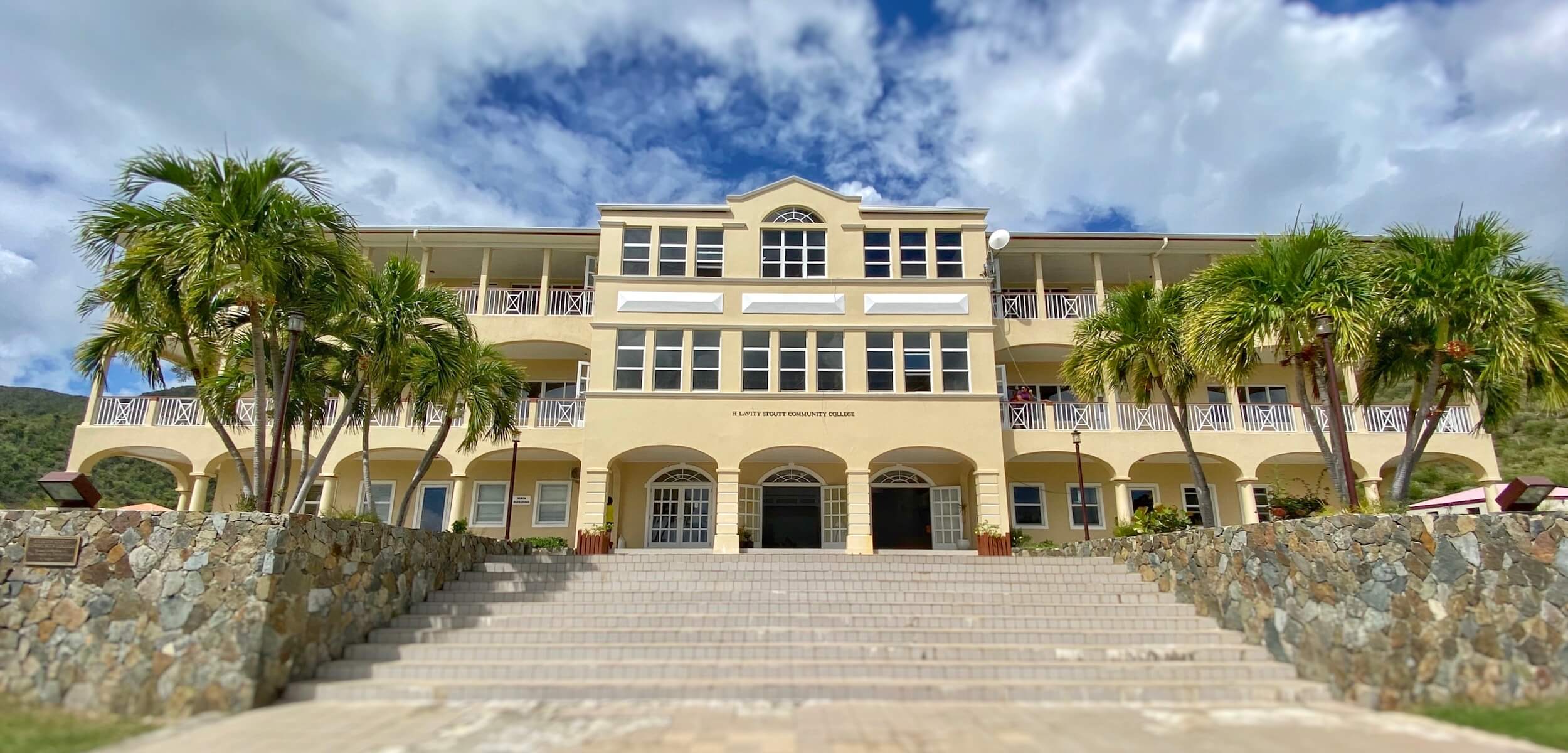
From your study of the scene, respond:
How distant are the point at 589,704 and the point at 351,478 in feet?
58.9

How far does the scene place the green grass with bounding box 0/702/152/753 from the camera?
691cm

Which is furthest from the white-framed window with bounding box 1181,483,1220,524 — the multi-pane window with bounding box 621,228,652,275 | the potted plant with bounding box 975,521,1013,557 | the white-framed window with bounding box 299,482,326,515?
the white-framed window with bounding box 299,482,326,515

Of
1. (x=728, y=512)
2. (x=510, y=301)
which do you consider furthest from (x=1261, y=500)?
(x=510, y=301)

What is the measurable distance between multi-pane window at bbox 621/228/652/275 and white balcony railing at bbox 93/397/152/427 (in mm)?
12820

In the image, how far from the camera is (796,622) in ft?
35.5

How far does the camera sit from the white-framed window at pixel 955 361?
20781 millimetres

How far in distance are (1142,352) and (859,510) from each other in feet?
25.9

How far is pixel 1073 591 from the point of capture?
41.0 ft

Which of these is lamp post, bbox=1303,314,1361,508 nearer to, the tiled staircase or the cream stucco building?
the tiled staircase

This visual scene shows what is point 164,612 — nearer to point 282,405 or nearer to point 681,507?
point 282,405

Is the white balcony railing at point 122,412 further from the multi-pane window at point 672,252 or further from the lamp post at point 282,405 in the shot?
the lamp post at point 282,405

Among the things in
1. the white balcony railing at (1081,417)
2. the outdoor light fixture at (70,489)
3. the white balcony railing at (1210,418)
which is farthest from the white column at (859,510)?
the outdoor light fixture at (70,489)

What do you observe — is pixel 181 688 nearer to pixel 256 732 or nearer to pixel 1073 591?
pixel 256 732

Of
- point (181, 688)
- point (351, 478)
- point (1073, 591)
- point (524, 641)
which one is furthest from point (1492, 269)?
point (351, 478)
